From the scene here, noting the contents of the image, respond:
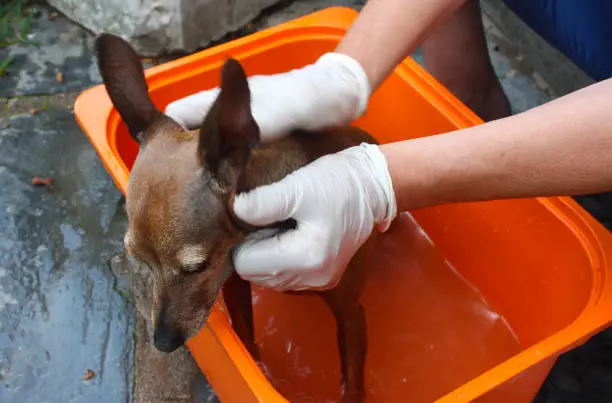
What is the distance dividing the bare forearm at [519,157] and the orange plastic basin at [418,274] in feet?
1.17

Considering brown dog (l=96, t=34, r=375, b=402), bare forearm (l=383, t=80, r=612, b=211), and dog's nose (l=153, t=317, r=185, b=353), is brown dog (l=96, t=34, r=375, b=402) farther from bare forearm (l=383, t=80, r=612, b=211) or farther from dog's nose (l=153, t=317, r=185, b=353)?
bare forearm (l=383, t=80, r=612, b=211)

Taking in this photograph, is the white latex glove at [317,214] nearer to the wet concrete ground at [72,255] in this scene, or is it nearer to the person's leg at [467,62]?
the wet concrete ground at [72,255]

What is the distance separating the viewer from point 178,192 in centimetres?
117

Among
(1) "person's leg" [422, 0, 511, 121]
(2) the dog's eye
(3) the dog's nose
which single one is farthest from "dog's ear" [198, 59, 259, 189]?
(1) "person's leg" [422, 0, 511, 121]

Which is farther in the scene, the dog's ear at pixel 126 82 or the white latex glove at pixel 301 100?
the white latex glove at pixel 301 100

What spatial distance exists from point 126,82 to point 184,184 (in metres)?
0.25

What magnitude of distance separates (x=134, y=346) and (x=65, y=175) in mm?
787

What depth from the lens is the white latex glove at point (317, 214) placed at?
1.32 m

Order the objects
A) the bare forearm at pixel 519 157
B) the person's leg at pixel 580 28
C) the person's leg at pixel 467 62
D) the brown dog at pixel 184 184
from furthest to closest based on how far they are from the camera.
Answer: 1. the person's leg at pixel 467 62
2. the person's leg at pixel 580 28
3. the bare forearm at pixel 519 157
4. the brown dog at pixel 184 184

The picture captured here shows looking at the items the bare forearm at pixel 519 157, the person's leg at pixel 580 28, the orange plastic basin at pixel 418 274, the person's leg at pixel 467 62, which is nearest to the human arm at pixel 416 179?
the bare forearm at pixel 519 157

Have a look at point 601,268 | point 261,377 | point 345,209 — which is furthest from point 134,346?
point 601,268

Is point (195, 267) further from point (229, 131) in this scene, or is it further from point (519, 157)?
point (519, 157)

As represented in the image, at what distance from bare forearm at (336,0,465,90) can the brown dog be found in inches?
17.0

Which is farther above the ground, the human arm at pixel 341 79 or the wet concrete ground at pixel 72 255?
the human arm at pixel 341 79
